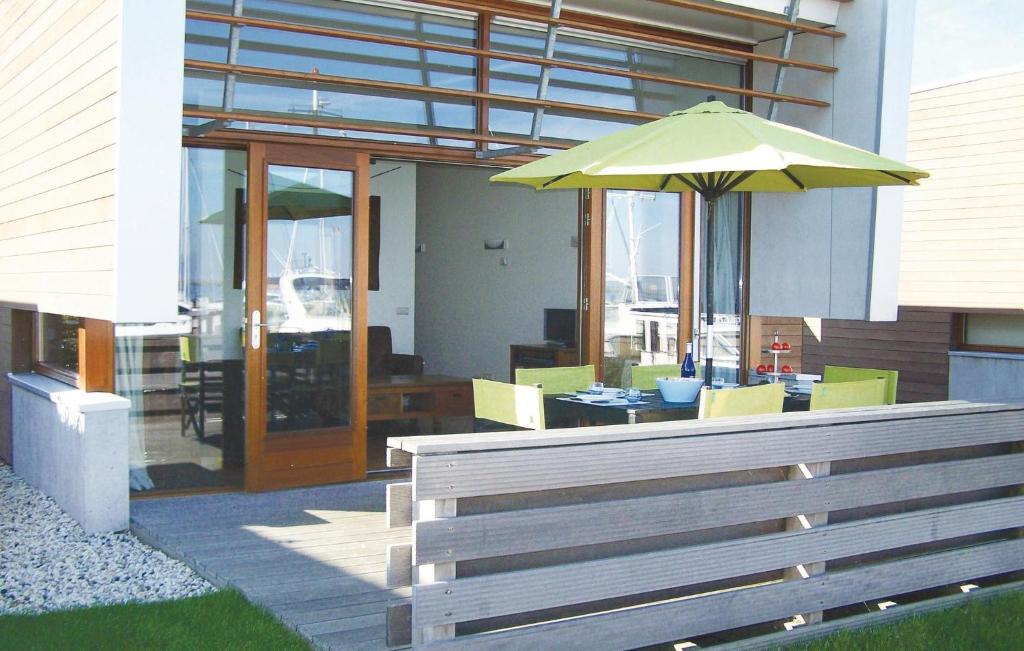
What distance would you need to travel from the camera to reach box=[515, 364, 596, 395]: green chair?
598 centimetres

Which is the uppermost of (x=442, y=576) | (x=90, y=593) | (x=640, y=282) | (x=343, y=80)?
(x=343, y=80)

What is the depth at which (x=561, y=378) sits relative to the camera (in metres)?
6.07

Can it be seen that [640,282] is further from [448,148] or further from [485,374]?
[485,374]

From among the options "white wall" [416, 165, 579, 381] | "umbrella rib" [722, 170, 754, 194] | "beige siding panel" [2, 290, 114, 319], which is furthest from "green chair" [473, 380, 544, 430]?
"white wall" [416, 165, 579, 381]

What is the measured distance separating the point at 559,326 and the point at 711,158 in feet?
19.8

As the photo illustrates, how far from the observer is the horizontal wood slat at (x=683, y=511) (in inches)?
123

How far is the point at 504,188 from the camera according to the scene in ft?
38.2

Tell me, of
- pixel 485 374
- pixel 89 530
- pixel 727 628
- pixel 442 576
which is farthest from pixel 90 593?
pixel 485 374

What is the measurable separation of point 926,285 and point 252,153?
8621 millimetres

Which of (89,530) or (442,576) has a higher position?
(442,576)

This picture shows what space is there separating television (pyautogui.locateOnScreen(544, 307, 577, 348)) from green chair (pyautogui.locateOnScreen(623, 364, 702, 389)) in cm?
374

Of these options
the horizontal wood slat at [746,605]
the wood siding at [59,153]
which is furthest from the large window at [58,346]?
the horizontal wood slat at [746,605]

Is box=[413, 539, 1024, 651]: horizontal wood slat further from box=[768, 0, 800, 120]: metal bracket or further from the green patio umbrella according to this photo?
box=[768, 0, 800, 120]: metal bracket

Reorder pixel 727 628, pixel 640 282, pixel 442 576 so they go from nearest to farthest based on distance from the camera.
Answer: pixel 442 576, pixel 727 628, pixel 640 282
